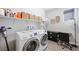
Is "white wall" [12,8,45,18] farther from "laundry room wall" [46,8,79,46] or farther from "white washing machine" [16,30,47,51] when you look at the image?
"white washing machine" [16,30,47,51]

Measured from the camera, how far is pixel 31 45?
1.59 metres

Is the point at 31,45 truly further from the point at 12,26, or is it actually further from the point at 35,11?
the point at 35,11

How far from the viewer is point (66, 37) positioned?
1.56 m

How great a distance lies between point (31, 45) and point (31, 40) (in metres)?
0.09

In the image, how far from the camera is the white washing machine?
1504 mm

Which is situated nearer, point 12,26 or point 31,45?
point 12,26

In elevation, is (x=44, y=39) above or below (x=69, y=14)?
below

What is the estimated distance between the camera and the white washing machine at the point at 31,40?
4.93ft

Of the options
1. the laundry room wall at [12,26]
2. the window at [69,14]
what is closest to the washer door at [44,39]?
the laundry room wall at [12,26]

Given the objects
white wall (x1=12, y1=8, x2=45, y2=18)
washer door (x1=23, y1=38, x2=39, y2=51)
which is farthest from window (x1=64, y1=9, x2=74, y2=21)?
washer door (x1=23, y1=38, x2=39, y2=51)

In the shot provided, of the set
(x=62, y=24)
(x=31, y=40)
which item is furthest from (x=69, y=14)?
(x=31, y=40)
